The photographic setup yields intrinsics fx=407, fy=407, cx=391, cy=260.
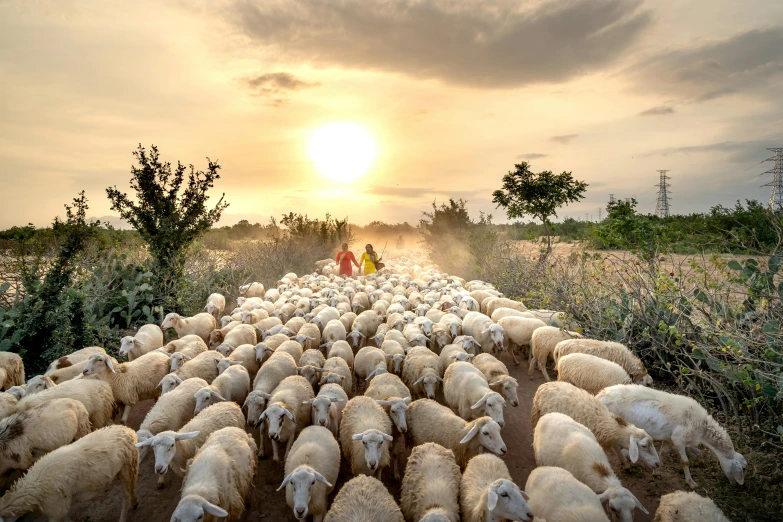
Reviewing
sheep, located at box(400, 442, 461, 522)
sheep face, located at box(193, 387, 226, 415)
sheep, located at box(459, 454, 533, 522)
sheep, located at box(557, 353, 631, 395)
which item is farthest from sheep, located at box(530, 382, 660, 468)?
sheep face, located at box(193, 387, 226, 415)

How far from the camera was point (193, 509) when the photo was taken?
3.68 m

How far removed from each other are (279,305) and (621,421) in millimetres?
9273

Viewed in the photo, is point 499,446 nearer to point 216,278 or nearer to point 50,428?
point 50,428

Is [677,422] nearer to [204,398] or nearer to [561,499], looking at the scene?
[561,499]

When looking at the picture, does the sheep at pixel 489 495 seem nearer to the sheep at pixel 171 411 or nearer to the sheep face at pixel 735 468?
the sheep face at pixel 735 468

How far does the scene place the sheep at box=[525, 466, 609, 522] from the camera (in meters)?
3.54

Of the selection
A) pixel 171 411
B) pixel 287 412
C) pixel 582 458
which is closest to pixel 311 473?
pixel 287 412

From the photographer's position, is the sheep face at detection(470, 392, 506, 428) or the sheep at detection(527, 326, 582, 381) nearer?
the sheep face at detection(470, 392, 506, 428)

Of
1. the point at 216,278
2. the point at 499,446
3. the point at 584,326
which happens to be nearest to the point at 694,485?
the point at 499,446

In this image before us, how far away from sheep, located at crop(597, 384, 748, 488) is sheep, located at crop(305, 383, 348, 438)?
12.2 feet

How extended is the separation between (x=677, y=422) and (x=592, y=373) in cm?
132

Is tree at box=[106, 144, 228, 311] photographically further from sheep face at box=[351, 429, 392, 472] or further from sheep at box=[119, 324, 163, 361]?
sheep face at box=[351, 429, 392, 472]

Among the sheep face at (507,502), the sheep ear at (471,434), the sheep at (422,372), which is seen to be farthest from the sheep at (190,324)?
the sheep face at (507,502)

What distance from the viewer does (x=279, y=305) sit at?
12.0 m
